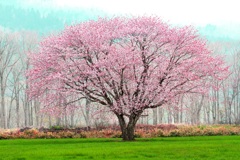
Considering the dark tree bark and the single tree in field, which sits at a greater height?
the single tree in field

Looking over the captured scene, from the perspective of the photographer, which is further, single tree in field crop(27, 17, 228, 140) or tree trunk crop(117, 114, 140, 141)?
tree trunk crop(117, 114, 140, 141)

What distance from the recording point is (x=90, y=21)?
96.3ft

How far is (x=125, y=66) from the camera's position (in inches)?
1039

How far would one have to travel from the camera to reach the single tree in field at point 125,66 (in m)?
26.2

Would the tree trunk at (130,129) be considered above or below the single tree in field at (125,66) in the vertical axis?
below

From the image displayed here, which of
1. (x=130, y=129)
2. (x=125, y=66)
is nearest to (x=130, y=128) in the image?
(x=130, y=129)

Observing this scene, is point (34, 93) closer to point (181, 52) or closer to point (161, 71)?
point (161, 71)

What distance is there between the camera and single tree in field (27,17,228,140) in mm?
26188

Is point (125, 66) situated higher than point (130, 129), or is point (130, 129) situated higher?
point (125, 66)

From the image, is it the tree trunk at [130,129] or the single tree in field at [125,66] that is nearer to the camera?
the single tree in field at [125,66]

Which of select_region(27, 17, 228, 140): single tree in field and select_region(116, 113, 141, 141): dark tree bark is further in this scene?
select_region(116, 113, 141, 141): dark tree bark

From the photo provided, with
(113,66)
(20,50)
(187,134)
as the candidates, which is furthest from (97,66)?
(20,50)

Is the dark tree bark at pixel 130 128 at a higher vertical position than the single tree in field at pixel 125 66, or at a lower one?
lower

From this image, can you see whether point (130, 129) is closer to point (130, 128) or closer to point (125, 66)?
point (130, 128)
